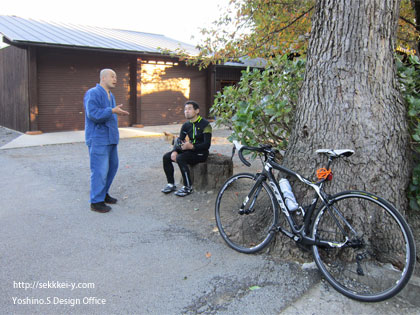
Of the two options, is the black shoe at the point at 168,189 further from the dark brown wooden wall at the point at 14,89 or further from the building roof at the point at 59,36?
the dark brown wooden wall at the point at 14,89

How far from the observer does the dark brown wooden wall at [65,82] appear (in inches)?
566

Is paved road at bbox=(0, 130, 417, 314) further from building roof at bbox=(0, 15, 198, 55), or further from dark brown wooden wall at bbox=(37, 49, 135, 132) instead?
dark brown wooden wall at bbox=(37, 49, 135, 132)

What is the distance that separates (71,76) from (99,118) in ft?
36.8

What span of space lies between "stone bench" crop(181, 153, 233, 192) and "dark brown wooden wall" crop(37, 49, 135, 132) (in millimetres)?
10512

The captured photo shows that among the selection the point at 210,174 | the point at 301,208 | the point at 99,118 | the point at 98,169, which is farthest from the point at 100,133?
the point at 301,208

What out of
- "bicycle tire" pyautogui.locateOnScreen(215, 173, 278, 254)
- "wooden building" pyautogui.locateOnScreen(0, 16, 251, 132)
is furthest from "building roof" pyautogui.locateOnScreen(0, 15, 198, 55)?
"bicycle tire" pyautogui.locateOnScreen(215, 173, 278, 254)

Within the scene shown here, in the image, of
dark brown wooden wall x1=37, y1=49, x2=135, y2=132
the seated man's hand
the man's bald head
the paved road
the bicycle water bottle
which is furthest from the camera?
dark brown wooden wall x1=37, y1=49, x2=135, y2=132

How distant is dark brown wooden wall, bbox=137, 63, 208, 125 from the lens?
57.8ft

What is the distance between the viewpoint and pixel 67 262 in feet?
12.0

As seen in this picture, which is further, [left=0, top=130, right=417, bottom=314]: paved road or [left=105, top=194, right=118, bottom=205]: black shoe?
[left=105, top=194, right=118, bottom=205]: black shoe

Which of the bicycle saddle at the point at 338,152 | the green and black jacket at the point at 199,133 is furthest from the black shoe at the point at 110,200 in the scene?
the bicycle saddle at the point at 338,152

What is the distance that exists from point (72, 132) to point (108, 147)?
34.3 feet

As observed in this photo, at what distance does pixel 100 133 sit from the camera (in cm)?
516

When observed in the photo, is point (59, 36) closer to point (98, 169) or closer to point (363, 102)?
point (98, 169)
